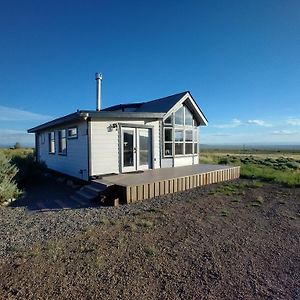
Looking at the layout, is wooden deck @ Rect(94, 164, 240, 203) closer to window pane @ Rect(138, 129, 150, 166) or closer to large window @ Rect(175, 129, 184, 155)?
window pane @ Rect(138, 129, 150, 166)

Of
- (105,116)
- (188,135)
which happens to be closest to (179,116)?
(188,135)

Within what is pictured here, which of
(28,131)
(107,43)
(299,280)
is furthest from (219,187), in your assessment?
(28,131)

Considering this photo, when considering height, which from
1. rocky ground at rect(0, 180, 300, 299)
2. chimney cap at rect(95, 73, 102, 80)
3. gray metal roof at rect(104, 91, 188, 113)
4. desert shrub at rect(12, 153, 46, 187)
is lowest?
rocky ground at rect(0, 180, 300, 299)

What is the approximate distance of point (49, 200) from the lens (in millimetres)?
6723

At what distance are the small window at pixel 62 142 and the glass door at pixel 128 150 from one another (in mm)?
3176

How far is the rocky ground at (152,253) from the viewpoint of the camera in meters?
2.49

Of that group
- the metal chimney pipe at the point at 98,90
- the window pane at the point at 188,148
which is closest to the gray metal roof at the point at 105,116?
the metal chimney pipe at the point at 98,90

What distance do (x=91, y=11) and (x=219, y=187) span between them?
936 cm

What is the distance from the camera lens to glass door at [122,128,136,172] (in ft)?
30.0

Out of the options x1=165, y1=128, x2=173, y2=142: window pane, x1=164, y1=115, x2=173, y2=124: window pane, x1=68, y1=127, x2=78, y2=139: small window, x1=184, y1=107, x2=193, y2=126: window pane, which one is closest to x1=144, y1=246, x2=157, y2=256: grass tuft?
x1=68, y1=127, x2=78, y2=139: small window

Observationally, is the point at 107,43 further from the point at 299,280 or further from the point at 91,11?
the point at 299,280

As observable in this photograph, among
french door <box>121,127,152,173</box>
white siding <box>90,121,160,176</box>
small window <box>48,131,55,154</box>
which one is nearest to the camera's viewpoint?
white siding <box>90,121,160,176</box>

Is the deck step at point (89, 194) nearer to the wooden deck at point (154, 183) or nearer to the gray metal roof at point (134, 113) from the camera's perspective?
the wooden deck at point (154, 183)

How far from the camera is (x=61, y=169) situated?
10.9 metres
